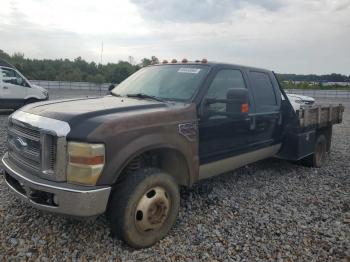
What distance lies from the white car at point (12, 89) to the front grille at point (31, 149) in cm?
976

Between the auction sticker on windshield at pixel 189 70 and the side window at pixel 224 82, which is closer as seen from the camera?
the side window at pixel 224 82

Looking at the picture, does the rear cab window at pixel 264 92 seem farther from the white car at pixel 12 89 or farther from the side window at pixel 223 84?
the white car at pixel 12 89

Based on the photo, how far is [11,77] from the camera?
12414mm

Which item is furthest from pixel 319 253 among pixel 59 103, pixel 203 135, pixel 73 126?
pixel 59 103

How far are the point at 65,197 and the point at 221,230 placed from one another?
1729mm

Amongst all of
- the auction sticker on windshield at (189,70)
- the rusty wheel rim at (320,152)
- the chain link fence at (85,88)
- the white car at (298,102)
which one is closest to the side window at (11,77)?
the white car at (298,102)

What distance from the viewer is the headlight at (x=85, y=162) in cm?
275

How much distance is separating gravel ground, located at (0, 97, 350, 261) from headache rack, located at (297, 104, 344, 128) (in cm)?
124

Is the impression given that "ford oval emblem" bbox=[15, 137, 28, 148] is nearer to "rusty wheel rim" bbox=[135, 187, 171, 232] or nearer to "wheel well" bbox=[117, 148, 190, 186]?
"wheel well" bbox=[117, 148, 190, 186]

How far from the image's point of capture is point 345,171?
622 centimetres

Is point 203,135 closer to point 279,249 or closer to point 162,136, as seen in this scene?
point 162,136

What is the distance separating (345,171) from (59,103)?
204 inches

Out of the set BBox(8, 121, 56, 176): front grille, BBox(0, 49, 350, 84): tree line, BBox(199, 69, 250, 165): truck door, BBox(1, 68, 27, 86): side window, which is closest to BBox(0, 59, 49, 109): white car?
BBox(1, 68, 27, 86): side window

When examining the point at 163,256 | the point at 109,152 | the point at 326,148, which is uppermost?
the point at 109,152
